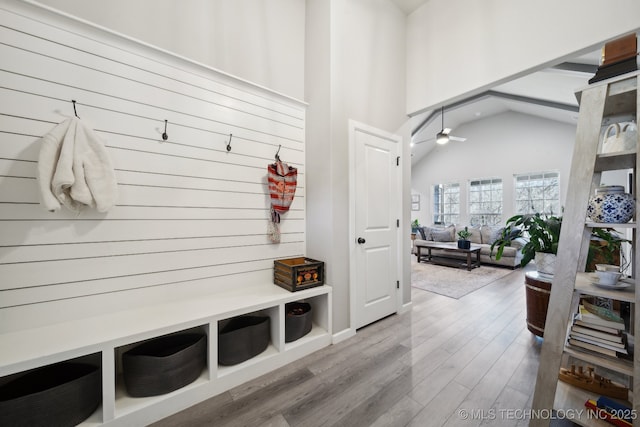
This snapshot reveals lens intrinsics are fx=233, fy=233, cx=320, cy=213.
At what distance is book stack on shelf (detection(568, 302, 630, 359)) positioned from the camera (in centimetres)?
116

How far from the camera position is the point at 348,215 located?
236cm

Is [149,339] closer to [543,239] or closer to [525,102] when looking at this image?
[543,239]

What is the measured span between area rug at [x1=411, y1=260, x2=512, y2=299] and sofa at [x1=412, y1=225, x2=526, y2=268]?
0.77 ft

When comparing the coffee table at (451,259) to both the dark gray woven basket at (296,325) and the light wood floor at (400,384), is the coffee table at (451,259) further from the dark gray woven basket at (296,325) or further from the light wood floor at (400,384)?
the dark gray woven basket at (296,325)

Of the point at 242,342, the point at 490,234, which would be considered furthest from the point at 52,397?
the point at 490,234

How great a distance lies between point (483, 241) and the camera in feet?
21.0

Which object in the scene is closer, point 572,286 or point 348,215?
point 572,286

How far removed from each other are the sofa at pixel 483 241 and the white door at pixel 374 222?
3730 millimetres

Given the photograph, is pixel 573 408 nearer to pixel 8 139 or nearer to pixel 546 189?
pixel 8 139

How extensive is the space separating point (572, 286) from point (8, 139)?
3195 millimetres

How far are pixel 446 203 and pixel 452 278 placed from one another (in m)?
4.78

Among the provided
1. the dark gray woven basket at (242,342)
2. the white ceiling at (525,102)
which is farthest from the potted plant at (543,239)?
the dark gray woven basket at (242,342)

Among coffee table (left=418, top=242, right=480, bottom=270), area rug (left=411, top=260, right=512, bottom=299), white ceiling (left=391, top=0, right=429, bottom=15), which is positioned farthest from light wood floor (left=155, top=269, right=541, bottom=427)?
white ceiling (left=391, top=0, right=429, bottom=15)

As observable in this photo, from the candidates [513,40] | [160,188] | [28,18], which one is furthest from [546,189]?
[28,18]
